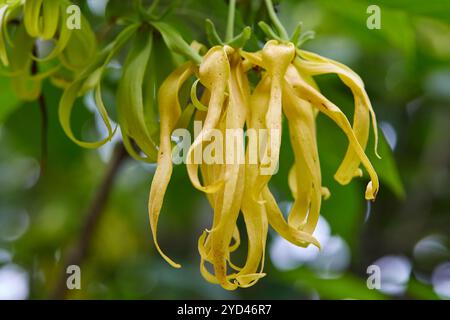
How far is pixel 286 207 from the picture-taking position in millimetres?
1531

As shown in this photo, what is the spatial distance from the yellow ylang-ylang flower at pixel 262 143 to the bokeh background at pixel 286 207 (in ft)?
1.62

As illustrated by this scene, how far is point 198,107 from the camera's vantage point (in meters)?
0.71

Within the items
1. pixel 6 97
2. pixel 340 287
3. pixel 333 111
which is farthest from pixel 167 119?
pixel 340 287

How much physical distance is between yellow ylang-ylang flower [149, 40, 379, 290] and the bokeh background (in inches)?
19.5

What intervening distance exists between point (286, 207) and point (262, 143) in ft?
2.82

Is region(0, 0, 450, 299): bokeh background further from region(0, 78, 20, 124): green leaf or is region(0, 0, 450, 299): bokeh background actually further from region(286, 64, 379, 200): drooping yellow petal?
region(286, 64, 379, 200): drooping yellow petal

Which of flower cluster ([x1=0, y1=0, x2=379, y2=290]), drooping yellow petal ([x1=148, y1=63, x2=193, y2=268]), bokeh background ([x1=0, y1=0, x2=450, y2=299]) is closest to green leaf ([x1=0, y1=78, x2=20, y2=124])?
bokeh background ([x1=0, y1=0, x2=450, y2=299])

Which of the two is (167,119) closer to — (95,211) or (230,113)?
(230,113)

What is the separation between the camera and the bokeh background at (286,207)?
4.56ft

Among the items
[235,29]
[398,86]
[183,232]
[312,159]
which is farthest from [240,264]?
[312,159]

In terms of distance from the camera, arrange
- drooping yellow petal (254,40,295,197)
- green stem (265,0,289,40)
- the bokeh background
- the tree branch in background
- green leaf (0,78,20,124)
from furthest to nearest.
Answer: the bokeh background → the tree branch in background → green leaf (0,78,20,124) → green stem (265,0,289,40) → drooping yellow petal (254,40,295,197)

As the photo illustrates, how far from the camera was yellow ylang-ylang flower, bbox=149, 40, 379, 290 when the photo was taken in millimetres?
664

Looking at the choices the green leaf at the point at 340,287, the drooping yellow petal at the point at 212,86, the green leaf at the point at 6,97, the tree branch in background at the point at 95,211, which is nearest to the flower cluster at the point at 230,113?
the drooping yellow petal at the point at 212,86
